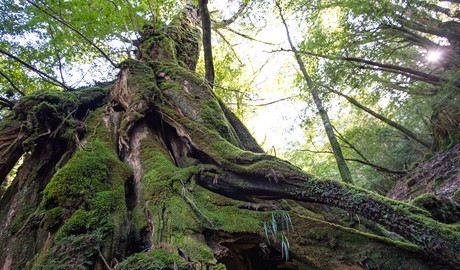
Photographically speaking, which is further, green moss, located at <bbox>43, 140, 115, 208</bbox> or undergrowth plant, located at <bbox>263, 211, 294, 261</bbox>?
green moss, located at <bbox>43, 140, 115, 208</bbox>

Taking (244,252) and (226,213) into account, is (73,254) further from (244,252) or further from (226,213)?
(244,252)

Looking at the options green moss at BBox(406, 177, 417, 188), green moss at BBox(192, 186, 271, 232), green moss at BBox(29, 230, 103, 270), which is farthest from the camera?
green moss at BBox(406, 177, 417, 188)

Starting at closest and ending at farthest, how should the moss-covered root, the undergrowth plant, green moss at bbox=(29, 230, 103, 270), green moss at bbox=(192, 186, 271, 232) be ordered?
green moss at bbox=(29, 230, 103, 270) < the moss-covered root < the undergrowth plant < green moss at bbox=(192, 186, 271, 232)

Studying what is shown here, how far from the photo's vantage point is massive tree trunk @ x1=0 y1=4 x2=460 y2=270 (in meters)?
1.95

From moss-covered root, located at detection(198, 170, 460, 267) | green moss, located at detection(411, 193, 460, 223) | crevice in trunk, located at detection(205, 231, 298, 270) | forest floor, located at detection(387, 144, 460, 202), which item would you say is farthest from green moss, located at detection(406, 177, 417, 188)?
crevice in trunk, located at detection(205, 231, 298, 270)

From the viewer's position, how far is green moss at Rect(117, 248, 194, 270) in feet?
5.30

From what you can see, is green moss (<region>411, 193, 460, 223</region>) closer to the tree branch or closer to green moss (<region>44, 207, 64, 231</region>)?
the tree branch

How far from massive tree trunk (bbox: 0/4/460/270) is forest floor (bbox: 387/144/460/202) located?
15.7 feet

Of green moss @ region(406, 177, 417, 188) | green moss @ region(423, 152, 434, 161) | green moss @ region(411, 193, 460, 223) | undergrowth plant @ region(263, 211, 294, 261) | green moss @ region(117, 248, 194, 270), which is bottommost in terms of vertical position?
green moss @ region(117, 248, 194, 270)

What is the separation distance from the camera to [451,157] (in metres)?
7.09

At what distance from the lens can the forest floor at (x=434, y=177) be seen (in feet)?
20.2

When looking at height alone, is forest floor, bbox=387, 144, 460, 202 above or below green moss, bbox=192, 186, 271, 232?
above

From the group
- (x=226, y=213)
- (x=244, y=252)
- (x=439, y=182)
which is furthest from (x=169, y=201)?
(x=439, y=182)

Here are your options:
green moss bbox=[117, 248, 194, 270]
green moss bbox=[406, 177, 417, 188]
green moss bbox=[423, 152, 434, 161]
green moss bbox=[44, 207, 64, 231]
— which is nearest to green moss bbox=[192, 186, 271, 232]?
green moss bbox=[117, 248, 194, 270]
